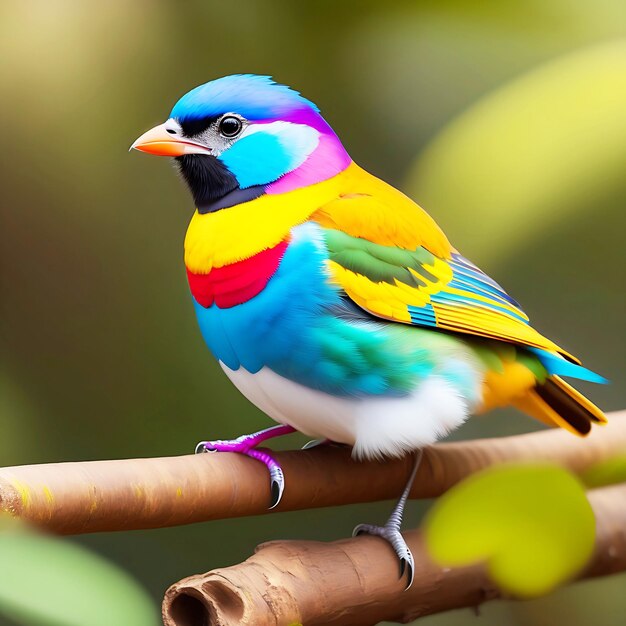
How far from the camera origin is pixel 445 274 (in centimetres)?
97

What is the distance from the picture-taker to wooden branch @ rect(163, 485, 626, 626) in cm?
72

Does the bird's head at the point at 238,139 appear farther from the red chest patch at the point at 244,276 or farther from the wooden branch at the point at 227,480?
the wooden branch at the point at 227,480

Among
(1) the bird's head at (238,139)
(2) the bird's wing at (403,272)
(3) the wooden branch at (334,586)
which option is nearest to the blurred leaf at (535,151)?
(2) the bird's wing at (403,272)

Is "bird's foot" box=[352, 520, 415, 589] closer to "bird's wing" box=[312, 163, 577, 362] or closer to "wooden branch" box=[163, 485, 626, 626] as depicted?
"wooden branch" box=[163, 485, 626, 626]

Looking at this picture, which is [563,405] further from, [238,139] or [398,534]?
[238,139]

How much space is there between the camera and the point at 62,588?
1.75ft

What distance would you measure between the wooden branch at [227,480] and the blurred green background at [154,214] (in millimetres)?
249

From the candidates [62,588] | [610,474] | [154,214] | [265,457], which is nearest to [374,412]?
[265,457]

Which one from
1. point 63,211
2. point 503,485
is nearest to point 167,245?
point 63,211

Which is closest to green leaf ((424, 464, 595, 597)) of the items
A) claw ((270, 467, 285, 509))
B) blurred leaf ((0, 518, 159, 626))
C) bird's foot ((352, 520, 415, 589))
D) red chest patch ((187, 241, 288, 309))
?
bird's foot ((352, 520, 415, 589))

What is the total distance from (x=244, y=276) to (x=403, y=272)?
5.9 inches

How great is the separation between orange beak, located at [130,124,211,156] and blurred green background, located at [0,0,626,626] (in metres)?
0.40

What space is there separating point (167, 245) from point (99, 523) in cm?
70

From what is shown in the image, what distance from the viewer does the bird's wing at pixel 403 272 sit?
0.90 meters
